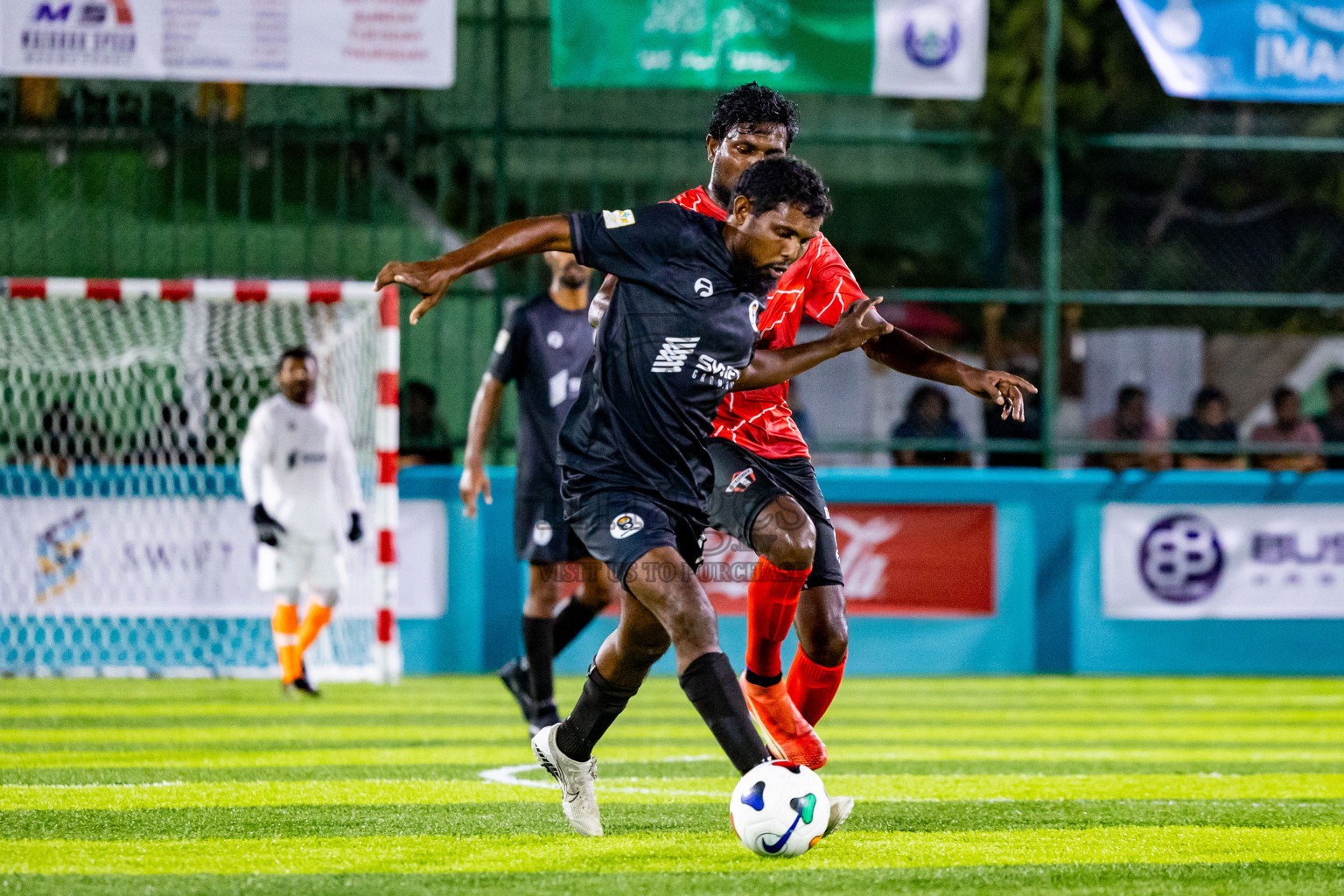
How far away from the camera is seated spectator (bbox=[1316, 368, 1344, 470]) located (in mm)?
12094

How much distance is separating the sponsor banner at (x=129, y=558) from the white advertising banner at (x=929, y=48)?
486 centimetres

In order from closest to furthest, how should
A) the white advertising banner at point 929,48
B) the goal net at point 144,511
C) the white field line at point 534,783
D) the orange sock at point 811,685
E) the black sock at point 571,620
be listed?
the orange sock at point 811,685 → the white field line at point 534,783 → the black sock at point 571,620 → the goal net at point 144,511 → the white advertising banner at point 929,48

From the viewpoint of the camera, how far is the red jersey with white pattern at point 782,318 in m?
5.16

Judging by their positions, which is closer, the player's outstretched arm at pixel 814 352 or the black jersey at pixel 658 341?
the black jersey at pixel 658 341

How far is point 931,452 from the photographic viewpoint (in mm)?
12188

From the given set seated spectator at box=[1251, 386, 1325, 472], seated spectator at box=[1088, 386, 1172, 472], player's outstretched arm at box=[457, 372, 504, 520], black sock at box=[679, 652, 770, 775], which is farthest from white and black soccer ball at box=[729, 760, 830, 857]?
seated spectator at box=[1251, 386, 1325, 472]

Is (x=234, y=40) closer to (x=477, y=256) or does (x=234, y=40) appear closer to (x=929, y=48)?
(x=929, y=48)

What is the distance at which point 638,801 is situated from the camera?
547 centimetres

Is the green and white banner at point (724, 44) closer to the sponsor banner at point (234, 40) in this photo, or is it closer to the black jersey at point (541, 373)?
the sponsor banner at point (234, 40)

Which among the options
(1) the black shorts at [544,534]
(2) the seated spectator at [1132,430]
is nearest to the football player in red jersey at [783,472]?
(1) the black shorts at [544,534]

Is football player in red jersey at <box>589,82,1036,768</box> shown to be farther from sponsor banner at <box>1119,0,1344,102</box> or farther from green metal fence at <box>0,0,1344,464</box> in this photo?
sponsor banner at <box>1119,0,1344,102</box>

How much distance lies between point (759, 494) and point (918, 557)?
6739mm

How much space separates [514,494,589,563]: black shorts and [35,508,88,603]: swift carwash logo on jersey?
488cm

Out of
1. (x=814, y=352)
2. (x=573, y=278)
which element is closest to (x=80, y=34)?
(x=573, y=278)
